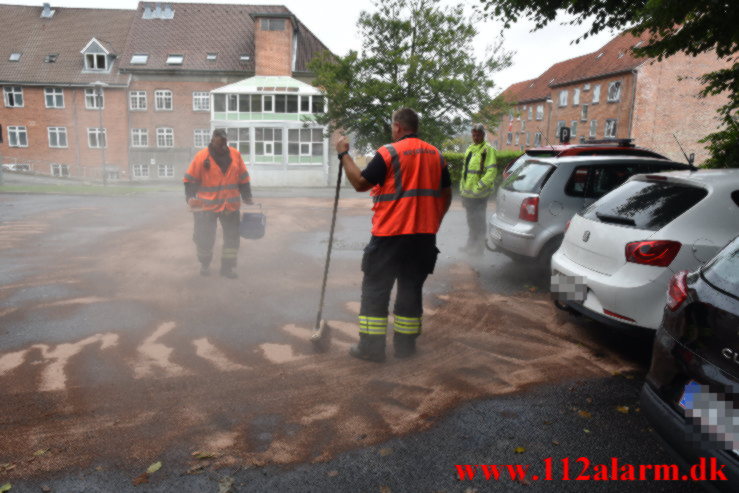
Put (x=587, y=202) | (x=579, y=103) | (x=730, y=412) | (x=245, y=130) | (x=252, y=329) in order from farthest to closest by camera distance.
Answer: (x=579, y=103) → (x=245, y=130) → (x=587, y=202) → (x=252, y=329) → (x=730, y=412)

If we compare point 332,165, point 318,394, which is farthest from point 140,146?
point 318,394

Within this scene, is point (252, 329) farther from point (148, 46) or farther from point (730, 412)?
point (148, 46)

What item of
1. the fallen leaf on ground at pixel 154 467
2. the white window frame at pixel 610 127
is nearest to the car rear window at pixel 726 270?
the fallen leaf on ground at pixel 154 467

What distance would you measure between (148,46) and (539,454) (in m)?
43.4

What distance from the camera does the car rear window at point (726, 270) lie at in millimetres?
2582

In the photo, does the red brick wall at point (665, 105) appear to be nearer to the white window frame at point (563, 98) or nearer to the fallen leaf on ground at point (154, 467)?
the white window frame at point (563, 98)

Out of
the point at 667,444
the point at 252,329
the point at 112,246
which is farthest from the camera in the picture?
the point at 112,246

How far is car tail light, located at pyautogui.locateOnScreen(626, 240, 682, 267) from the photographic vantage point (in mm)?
4184

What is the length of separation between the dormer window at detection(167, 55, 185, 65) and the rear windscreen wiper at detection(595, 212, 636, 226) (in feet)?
130

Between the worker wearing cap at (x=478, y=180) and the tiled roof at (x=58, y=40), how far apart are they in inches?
1456

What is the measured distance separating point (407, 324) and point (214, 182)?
12.2 feet

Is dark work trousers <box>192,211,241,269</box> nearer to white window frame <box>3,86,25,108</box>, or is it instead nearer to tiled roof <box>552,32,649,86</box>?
white window frame <box>3,86,25,108</box>

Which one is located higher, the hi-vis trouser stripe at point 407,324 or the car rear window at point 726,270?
the car rear window at point 726,270

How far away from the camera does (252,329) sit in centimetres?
542
